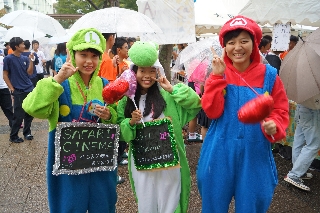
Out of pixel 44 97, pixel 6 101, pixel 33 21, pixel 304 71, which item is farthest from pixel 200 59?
pixel 33 21

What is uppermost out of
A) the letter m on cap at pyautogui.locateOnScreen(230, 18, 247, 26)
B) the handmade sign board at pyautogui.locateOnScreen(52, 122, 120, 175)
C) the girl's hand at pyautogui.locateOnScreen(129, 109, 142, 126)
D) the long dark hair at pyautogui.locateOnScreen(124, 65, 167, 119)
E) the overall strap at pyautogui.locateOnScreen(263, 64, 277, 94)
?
the letter m on cap at pyautogui.locateOnScreen(230, 18, 247, 26)

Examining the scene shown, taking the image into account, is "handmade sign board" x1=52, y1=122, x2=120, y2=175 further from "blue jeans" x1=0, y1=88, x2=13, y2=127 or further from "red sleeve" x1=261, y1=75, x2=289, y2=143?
"blue jeans" x1=0, y1=88, x2=13, y2=127

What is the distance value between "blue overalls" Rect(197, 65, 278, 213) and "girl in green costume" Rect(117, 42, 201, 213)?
297 mm

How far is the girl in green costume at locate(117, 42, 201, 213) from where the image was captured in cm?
234

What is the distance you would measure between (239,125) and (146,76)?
0.78 m

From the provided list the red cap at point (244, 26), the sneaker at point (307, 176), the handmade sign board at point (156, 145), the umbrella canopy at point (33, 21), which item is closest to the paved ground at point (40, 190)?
the sneaker at point (307, 176)

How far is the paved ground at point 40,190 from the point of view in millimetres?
3573

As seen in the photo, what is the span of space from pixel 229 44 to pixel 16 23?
671cm

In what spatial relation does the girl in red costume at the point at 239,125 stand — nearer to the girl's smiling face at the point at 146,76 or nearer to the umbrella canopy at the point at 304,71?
the girl's smiling face at the point at 146,76

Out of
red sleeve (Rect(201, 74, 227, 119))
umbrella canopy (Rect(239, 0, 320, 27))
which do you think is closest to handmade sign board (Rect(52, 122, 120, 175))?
red sleeve (Rect(201, 74, 227, 119))

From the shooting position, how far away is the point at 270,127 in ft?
6.36

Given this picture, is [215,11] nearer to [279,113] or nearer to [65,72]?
[279,113]

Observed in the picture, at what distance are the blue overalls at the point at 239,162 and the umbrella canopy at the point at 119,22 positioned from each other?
1.96m

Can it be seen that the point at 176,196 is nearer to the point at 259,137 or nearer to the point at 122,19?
the point at 259,137
